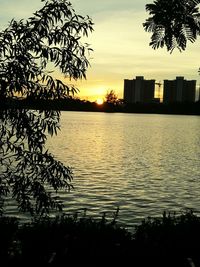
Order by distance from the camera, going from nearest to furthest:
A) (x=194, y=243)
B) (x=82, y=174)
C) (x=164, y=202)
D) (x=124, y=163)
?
(x=194, y=243) < (x=164, y=202) < (x=82, y=174) < (x=124, y=163)

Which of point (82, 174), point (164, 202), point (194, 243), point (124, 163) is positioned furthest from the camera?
point (124, 163)

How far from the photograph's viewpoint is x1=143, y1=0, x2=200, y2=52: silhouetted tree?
7660 millimetres

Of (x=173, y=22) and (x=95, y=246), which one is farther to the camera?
(x=95, y=246)

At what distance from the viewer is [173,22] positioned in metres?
7.75

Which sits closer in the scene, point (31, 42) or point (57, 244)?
point (57, 244)

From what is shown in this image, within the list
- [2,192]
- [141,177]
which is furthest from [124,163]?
[2,192]

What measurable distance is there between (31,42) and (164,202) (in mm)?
21143

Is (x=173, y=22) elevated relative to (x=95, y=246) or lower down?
elevated

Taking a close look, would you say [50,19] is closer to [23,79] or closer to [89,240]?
[23,79]

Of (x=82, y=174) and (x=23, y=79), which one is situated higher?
(x=23, y=79)

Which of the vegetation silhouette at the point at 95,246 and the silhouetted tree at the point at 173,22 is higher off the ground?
the silhouetted tree at the point at 173,22

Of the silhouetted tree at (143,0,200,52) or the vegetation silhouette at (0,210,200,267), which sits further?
the vegetation silhouette at (0,210,200,267)

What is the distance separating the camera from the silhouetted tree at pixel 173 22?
25.1 feet

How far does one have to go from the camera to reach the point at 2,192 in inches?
432
